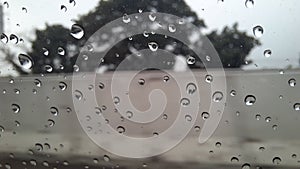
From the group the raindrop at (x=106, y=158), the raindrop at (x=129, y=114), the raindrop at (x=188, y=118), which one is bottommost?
the raindrop at (x=106, y=158)

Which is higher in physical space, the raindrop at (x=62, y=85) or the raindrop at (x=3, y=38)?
the raindrop at (x=3, y=38)

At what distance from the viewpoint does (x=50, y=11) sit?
0.95 m

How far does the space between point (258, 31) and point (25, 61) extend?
54cm

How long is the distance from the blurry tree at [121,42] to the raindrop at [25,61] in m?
A: 0.01

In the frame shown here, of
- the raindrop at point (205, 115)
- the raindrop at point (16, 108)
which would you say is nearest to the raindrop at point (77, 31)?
the raindrop at point (16, 108)

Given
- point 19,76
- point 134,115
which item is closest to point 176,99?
point 134,115

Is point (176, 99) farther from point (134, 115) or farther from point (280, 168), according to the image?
point (280, 168)

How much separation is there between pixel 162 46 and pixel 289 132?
347 mm

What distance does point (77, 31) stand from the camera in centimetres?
94

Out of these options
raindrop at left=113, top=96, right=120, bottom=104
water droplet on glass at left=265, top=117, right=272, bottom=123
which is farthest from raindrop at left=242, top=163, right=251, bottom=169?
raindrop at left=113, top=96, right=120, bottom=104

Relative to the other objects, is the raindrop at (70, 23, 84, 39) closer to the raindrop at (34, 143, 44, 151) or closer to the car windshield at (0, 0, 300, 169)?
the car windshield at (0, 0, 300, 169)

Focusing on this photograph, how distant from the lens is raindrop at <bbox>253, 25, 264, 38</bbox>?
2.89 ft

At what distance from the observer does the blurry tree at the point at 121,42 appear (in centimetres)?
89

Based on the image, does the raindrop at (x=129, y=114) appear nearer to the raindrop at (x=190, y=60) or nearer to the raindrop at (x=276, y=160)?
the raindrop at (x=190, y=60)
